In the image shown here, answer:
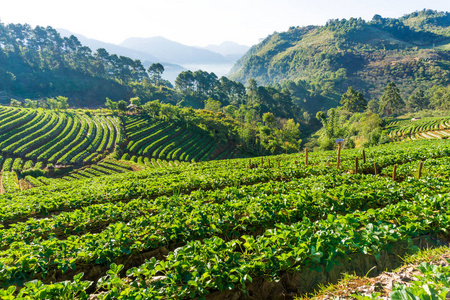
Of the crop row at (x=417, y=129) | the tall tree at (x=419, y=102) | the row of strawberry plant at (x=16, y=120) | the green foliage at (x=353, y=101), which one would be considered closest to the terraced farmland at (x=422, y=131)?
the crop row at (x=417, y=129)

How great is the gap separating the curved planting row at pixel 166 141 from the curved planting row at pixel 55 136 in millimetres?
4382

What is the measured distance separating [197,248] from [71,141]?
55.1 metres

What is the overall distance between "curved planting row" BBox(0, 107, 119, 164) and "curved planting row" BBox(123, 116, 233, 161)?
173 inches

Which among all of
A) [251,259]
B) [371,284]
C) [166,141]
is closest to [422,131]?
[166,141]

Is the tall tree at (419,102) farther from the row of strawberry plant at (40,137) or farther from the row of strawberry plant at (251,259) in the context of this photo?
the row of strawberry plant at (40,137)

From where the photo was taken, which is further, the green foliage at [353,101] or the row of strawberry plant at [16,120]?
the green foliage at [353,101]

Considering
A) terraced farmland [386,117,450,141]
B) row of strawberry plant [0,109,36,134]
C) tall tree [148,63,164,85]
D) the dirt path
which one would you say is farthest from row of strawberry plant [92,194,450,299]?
tall tree [148,63,164,85]

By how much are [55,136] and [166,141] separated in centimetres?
2413

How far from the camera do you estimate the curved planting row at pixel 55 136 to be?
138ft

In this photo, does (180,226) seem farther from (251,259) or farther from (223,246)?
(251,259)

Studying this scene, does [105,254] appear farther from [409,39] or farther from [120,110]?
[409,39]

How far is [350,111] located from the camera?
3406 inches

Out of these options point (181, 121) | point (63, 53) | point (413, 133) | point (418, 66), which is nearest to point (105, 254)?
point (181, 121)

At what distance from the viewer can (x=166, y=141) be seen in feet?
178
